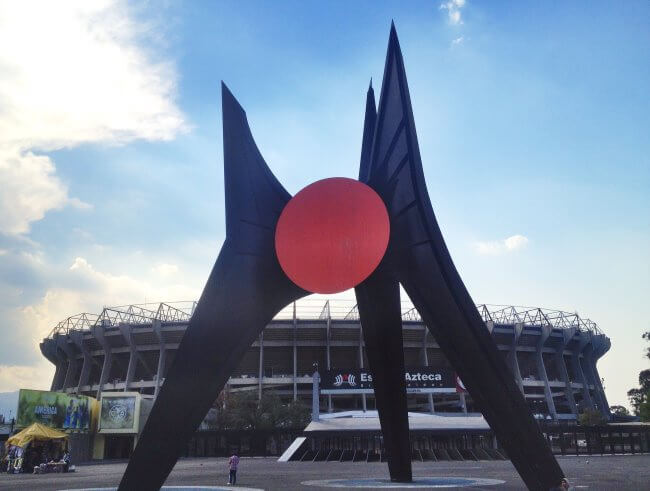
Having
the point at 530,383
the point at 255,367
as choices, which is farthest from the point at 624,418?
the point at 255,367

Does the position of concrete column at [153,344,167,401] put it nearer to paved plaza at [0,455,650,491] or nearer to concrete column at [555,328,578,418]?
paved plaza at [0,455,650,491]

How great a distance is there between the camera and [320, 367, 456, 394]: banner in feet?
160

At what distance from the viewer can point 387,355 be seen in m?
15.9

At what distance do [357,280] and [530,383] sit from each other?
60944 millimetres

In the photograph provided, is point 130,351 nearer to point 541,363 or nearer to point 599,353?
point 541,363

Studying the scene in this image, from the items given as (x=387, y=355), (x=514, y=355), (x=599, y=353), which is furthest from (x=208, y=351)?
(x=599, y=353)

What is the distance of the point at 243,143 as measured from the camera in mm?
14500

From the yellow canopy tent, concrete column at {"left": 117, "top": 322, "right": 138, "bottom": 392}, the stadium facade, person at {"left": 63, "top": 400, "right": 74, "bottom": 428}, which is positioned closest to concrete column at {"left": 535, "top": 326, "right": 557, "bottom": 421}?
the stadium facade

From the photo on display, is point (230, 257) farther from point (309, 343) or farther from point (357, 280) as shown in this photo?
point (309, 343)

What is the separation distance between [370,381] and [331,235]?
131 feet

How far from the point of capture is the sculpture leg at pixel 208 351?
1112 centimetres

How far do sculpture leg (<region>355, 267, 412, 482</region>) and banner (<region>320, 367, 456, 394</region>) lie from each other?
3281cm

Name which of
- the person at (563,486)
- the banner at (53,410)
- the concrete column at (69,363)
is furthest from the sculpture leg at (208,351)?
the concrete column at (69,363)

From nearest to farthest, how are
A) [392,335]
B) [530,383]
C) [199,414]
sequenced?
[199,414] < [392,335] < [530,383]
